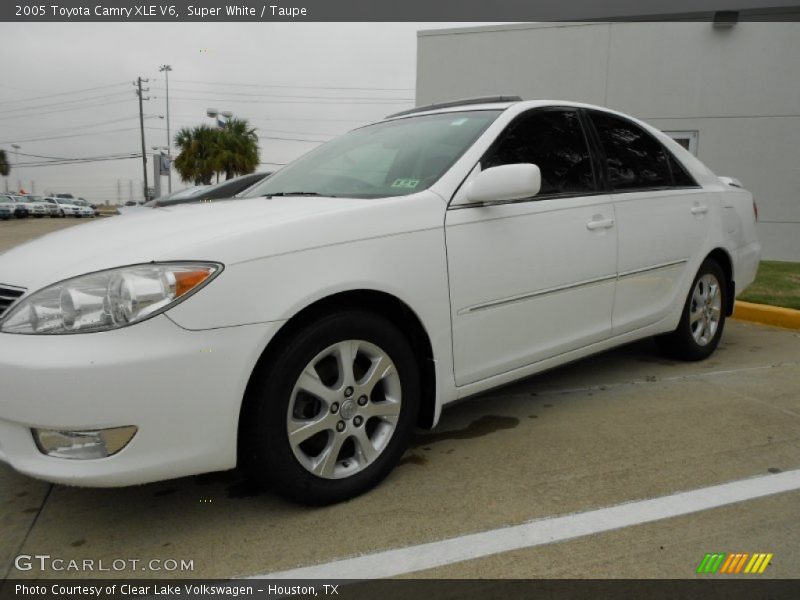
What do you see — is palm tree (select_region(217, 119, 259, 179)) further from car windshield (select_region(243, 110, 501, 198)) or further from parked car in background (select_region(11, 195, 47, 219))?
car windshield (select_region(243, 110, 501, 198))

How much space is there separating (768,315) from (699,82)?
830 centimetres

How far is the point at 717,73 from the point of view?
39.1 ft

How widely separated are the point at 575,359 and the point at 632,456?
0.63 m

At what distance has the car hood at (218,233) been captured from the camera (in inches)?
80.9

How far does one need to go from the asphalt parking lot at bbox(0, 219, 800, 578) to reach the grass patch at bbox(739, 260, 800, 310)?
110 inches

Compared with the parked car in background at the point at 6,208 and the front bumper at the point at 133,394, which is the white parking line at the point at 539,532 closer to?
the front bumper at the point at 133,394

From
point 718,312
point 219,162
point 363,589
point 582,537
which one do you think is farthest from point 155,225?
point 219,162

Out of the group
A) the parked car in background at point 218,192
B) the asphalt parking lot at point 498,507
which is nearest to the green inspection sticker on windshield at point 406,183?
the asphalt parking lot at point 498,507

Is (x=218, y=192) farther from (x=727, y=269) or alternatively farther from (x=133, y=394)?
(x=133, y=394)

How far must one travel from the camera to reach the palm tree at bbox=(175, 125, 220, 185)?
36.2m

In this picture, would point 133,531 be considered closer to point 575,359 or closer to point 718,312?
point 575,359

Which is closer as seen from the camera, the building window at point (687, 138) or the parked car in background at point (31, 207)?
the building window at point (687, 138)

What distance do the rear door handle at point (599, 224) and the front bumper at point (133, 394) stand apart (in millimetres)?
1832

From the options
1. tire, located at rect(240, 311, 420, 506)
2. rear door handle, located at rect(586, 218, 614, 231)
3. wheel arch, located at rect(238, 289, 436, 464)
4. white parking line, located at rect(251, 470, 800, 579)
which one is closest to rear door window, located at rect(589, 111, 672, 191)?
rear door handle, located at rect(586, 218, 614, 231)
